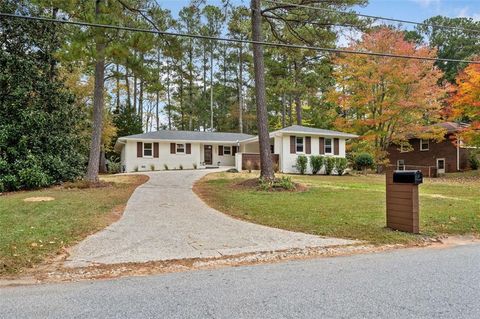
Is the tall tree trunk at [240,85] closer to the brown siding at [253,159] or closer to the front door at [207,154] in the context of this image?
the front door at [207,154]

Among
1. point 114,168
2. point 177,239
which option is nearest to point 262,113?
point 177,239

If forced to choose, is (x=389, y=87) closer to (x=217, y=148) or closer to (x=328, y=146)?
(x=328, y=146)

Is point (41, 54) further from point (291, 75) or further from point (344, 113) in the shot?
point (344, 113)

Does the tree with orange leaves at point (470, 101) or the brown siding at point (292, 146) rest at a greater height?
the tree with orange leaves at point (470, 101)

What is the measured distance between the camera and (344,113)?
34.8m

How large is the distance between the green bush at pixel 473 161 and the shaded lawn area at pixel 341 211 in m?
15.5

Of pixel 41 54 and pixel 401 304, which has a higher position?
pixel 41 54

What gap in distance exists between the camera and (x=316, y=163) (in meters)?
23.1

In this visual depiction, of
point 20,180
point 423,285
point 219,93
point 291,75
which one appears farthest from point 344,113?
point 423,285

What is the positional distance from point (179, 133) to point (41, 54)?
1394 centimetres

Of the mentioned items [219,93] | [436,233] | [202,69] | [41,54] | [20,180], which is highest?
[202,69]

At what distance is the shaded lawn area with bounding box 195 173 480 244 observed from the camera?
720 centimetres

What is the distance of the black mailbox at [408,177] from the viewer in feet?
22.5

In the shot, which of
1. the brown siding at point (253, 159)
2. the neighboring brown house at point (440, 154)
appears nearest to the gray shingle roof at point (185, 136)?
the brown siding at point (253, 159)
